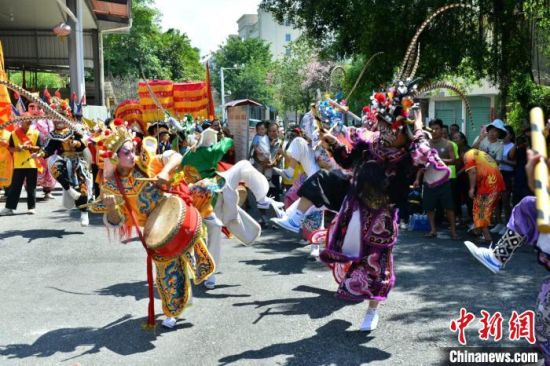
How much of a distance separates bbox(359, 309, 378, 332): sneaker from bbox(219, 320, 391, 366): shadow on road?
6 centimetres

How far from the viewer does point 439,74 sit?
12.1 metres

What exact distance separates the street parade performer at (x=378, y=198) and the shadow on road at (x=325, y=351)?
228 millimetres

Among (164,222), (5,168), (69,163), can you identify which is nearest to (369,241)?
(164,222)

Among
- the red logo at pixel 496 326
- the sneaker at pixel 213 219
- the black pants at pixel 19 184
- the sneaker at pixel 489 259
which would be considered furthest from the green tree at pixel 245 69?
the sneaker at pixel 489 259

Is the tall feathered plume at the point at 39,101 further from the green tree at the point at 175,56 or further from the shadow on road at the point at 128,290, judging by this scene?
the green tree at the point at 175,56

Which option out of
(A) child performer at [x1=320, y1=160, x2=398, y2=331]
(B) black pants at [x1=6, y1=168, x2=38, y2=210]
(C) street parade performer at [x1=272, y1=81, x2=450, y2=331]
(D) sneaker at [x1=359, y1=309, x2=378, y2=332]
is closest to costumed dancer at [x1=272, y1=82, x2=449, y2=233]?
(C) street parade performer at [x1=272, y1=81, x2=450, y2=331]

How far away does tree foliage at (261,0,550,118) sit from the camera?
11000 mm

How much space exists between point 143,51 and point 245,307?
34.6 meters

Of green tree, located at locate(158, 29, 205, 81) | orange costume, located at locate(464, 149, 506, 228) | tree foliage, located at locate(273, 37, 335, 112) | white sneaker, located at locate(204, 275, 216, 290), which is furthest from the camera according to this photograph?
green tree, located at locate(158, 29, 205, 81)

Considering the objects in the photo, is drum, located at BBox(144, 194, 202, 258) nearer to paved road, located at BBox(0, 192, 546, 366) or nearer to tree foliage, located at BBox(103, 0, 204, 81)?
paved road, located at BBox(0, 192, 546, 366)

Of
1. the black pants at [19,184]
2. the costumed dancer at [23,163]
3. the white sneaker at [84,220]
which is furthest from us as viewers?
the black pants at [19,184]

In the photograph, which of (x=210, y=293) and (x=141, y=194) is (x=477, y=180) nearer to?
(x=210, y=293)

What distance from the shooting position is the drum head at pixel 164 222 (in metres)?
4.81

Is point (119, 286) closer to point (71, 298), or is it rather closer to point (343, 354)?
point (71, 298)
